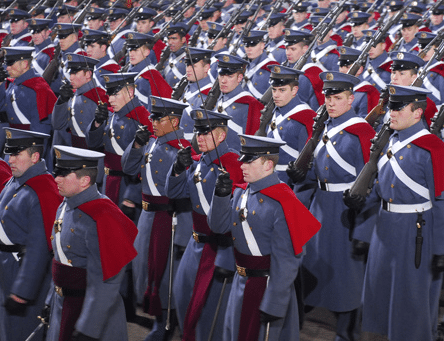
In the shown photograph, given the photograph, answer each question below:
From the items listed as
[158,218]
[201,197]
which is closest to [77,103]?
[158,218]

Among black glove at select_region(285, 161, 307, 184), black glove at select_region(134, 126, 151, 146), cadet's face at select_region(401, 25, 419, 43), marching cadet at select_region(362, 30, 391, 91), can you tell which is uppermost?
black glove at select_region(134, 126, 151, 146)

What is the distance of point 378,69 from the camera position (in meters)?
9.12

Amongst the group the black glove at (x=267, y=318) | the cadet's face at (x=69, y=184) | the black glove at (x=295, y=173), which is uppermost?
the cadet's face at (x=69, y=184)

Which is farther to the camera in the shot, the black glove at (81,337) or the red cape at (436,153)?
the red cape at (436,153)

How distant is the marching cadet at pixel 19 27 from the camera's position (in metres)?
13.4

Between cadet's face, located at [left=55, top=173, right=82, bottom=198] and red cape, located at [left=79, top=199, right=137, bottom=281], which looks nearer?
red cape, located at [left=79, top=199, right=137, bottom=281]

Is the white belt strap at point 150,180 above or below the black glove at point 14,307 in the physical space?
above

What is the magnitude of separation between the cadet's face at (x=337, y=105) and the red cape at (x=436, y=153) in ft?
3.21

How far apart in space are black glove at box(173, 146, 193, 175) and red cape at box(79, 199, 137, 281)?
1071 mm

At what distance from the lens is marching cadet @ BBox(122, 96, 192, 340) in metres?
5.93

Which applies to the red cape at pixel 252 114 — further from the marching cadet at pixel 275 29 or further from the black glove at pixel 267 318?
the marching cadet at pixel 275 29

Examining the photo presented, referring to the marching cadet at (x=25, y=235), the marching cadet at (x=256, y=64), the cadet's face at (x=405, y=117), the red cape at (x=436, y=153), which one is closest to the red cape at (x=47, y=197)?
the marching cadet at (x=25, y=235)

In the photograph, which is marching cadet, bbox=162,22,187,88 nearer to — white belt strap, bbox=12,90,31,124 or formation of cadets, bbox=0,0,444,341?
formation of cadets, bbox=0,0,444,341

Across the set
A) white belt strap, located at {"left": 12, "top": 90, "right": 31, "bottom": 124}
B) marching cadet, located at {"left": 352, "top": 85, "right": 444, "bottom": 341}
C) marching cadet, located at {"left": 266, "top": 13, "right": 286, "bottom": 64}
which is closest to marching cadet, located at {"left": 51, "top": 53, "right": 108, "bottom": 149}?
white belt strap, located at {"left": 12, "top": 90, "right": 31, "bottom": 124}
